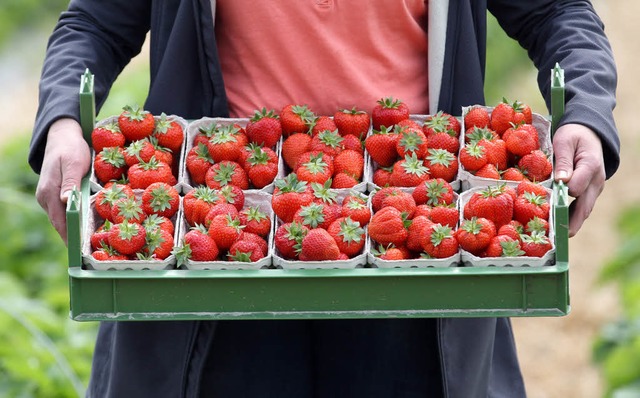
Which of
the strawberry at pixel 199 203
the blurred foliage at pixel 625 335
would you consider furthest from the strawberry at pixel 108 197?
the blurred foliage at pixel 625 335

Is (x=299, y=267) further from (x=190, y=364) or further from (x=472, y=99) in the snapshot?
(x=472, y=99)

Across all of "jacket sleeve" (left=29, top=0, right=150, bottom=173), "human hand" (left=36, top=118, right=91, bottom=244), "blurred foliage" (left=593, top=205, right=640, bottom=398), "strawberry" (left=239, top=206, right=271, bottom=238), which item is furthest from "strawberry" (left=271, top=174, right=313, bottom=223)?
"blurred foliage" (left=593, top=205, right=640, bottom=398)

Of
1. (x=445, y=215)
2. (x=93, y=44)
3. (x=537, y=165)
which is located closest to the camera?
(x=445, y=215)

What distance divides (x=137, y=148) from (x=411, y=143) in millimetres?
530

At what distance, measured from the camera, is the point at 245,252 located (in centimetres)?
240

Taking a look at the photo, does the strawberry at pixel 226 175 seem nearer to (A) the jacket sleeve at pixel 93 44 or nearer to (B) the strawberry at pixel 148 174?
(B) the strawberry at pixel 148 174

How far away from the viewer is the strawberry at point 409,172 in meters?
2.58

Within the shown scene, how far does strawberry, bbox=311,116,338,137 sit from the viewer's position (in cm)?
269

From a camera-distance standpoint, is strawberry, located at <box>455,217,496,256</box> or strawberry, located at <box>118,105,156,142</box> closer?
strawberry, located at <box>455,217,496,256</box>

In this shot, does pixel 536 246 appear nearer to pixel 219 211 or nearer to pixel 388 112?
pixel 388 112

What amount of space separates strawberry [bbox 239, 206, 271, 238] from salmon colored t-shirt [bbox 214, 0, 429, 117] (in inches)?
12.4

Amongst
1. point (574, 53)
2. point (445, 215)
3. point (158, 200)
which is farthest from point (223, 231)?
point (574, 53)

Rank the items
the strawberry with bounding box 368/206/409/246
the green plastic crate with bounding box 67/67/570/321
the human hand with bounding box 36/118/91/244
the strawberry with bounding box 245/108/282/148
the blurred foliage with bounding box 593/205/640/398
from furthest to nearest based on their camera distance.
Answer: the blurred foliage with bounding box 593/205/640/398, the strawberry with bounding box 245/108/282/148, the human hand with bounding box 36/118/91/244, the strawberry with bounding box 368/206/409/246, the green plastic crate with bounding box 67/67/570/321

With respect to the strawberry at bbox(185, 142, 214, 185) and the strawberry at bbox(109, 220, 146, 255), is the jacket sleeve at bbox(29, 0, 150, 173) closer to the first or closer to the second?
the strawberry at bbox(185, 142, 214, 185)
